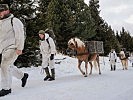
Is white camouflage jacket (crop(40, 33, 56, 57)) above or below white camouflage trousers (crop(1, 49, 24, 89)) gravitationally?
above

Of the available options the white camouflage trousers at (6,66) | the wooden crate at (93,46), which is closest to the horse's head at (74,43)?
the wooden crate at (93,46)

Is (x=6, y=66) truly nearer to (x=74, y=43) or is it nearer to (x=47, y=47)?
(x=47, y=47)

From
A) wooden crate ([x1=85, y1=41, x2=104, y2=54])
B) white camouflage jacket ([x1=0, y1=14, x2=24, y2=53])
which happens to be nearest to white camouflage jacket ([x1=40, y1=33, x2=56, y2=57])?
wooden crate ([x1=85, y1=41, x2=104, y2=54])

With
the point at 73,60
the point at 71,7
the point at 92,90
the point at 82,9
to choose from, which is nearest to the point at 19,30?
the point at 92,90

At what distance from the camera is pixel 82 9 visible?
4347 cm

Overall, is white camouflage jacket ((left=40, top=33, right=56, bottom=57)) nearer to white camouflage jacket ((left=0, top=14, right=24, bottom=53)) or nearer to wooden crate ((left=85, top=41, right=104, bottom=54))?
wooden crate ((left=85, top=41, right=104, bottom=54))

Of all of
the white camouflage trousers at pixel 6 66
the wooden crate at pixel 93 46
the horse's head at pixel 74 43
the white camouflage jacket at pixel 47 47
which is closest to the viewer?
the white camouflage trousers at pixel 6 66

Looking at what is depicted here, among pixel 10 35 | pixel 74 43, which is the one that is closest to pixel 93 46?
pixel 74 43

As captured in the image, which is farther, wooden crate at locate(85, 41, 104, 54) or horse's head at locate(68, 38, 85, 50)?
wooden crate at locate(85, 41, 104, 54)

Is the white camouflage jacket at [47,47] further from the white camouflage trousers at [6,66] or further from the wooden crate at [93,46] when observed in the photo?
the white camouflage trousers at [6,66]

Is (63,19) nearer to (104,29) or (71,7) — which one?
(71,7)

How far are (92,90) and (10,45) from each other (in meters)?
2.21

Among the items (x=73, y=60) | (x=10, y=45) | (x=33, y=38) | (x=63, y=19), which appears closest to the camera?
(x=10, y=45)

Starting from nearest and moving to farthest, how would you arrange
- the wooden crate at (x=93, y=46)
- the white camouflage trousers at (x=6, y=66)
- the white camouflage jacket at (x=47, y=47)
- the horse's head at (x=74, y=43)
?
1. the white camouflage trousers at (x=6, y=66)
2. the white camouflage jacket at (x=47, y=47)
3. the horse's head at (x=74, y=43)
4. the wooden crate at (x=93, y=46)
